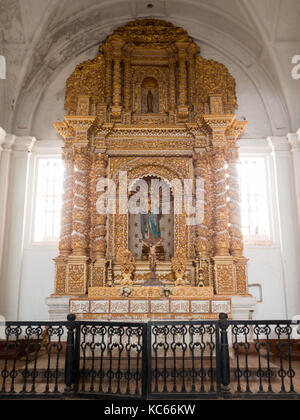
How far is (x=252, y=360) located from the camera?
6.89 metres

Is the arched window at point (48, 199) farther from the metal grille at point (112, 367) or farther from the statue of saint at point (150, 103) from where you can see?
the metal grille at point (112, 367)

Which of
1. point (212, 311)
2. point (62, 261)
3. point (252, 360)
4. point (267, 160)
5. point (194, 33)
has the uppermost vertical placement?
point (194, 33)

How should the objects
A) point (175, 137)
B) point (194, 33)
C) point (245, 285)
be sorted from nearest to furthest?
point (245, 285)
point (175, 137)
point (194, 33)

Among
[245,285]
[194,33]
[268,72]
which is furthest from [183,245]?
[194,33]

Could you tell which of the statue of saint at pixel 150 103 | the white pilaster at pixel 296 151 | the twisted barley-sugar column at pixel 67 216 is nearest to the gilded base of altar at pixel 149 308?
the twisted barley-sugar column at pixel 67 216

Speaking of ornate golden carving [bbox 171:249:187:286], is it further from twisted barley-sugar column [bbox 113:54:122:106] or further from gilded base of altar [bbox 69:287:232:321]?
Result: twisted barley-sugar column [bbox 113:54:122:106]

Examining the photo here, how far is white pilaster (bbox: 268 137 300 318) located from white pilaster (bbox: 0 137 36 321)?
644 cm

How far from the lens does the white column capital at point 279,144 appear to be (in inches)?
400

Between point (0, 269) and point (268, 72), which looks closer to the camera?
point (0, 269)

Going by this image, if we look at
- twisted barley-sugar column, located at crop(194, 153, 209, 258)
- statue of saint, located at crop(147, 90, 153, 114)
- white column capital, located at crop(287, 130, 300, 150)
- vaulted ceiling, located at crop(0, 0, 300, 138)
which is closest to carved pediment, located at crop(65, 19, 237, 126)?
statue of saint, located at crop(147, 90, 153, 114)

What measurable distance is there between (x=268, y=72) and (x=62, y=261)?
742 centimetres

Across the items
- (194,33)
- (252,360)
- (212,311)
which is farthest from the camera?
(194,33)

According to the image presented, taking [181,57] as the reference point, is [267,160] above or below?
below

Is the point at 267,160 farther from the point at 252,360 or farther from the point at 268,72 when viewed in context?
the point at 252,360
